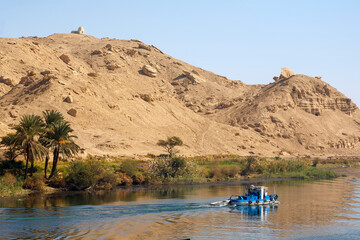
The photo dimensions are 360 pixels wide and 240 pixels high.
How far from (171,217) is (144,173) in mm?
21839

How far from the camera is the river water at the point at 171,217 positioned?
26.3 m

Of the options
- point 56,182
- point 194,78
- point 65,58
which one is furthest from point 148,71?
point 56,182

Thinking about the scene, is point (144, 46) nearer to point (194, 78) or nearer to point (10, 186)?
point (194, 78)

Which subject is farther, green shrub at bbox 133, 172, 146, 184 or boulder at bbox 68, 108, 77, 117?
boulder at bbox 68, 108, 77, 117

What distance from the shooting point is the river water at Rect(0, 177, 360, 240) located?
26.3 metres

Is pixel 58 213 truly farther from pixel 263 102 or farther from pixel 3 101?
pixel 263 102

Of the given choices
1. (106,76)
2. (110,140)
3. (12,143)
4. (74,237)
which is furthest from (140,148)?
(74,237)

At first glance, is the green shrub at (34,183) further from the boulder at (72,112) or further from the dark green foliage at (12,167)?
the boulder at (72,112)

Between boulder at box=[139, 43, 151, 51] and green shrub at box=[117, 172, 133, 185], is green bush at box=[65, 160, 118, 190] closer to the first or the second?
green shrub at box=[117, 172, 133, 185]

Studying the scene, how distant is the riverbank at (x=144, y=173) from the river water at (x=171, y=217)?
10.2ft

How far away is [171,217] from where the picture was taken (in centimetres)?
3138

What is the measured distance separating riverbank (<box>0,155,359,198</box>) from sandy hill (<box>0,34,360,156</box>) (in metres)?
13.6

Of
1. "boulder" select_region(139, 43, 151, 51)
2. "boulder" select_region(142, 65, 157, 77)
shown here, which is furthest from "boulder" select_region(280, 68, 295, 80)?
"boulder" select_region(139, 43, 151, 51)

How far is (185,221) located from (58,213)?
27.6 ft
